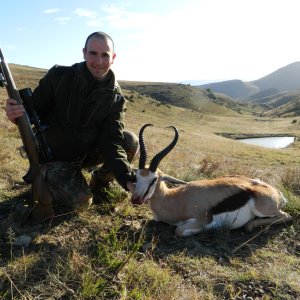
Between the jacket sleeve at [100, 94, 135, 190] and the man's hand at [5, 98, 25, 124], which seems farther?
the jacket sleeve at [100, 94, 135, 190]

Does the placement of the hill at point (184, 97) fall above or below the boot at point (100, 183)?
below

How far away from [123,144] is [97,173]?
74 cm

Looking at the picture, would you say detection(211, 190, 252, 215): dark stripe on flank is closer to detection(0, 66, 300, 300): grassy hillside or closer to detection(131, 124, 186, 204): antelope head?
detection(0, 66, 300, 300): grassy hillside

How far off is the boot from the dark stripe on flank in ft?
6.13

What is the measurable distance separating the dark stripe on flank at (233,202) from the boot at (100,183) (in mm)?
1868

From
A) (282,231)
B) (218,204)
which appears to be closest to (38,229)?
(218,204)

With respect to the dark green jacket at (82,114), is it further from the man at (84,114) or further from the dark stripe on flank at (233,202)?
the dark stripe on flank at (233,202)

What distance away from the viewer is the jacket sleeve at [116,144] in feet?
20.1

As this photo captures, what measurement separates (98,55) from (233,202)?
3.16 metres

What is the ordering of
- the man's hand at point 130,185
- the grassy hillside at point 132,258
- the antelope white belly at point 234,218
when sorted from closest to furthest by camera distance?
the grassy hillside at point 132,258 < the man's hand at point 130,185 < the antelope white belly at point 234,218

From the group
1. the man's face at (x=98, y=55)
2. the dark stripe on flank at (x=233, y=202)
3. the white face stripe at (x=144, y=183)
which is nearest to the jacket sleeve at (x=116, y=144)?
the white face stripe at (x=144, y=183)

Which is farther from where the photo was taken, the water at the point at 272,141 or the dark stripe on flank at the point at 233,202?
the water at the point at 272,141

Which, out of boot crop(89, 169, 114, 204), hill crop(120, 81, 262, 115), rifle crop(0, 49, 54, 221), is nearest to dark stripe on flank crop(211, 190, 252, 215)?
boot crop(89, 169, 114, 204)

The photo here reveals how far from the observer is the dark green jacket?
6.29 meters
